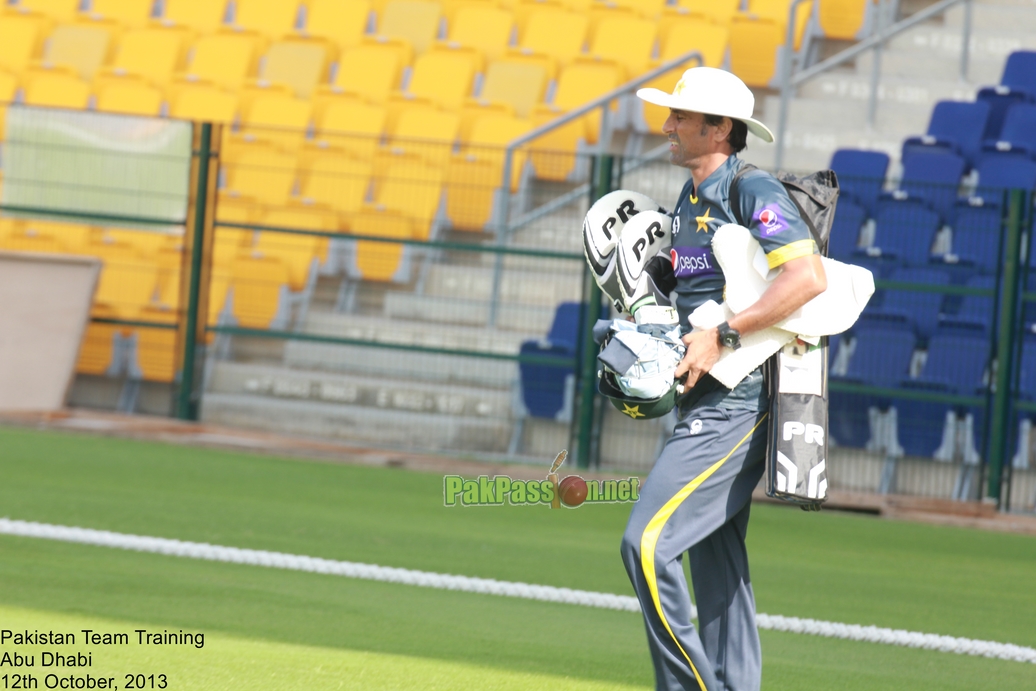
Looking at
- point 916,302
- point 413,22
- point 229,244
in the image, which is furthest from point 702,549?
point 413,22

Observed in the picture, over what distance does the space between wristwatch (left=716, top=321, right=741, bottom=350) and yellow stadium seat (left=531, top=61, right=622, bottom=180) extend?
9.25 metres

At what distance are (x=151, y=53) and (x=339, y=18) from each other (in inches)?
92.6

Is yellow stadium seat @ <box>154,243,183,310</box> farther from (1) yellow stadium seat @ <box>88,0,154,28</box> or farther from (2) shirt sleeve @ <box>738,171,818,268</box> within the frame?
(2) shirt sleeve @ <box>738,171,818,268</box>

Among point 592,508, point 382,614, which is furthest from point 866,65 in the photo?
point 382,614

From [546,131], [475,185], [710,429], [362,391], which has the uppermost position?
[546,131]

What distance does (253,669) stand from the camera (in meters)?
4.88

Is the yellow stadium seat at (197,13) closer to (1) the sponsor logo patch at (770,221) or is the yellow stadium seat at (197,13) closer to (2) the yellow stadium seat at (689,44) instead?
(2) the yellow stadium seat at (689,44)

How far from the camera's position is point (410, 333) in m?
12.4

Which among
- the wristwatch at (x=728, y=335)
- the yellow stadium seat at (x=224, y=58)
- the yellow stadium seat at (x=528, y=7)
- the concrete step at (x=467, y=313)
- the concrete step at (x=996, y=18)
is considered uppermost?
the concrete step at (x=996, y=18)

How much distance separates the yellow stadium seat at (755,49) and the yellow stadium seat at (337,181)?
4.88 m

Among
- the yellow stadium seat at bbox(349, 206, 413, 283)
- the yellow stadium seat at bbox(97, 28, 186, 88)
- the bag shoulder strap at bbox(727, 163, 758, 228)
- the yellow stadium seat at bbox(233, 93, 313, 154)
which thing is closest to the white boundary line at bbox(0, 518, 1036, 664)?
the bag shoulder strap at bbox(727, 163, 758, 228)

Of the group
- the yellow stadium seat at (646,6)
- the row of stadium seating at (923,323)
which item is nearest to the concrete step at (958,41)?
the yellow stadium seat at (646,6)

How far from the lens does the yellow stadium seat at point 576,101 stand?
13.7 metres

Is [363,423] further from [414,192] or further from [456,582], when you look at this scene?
[456,582]
